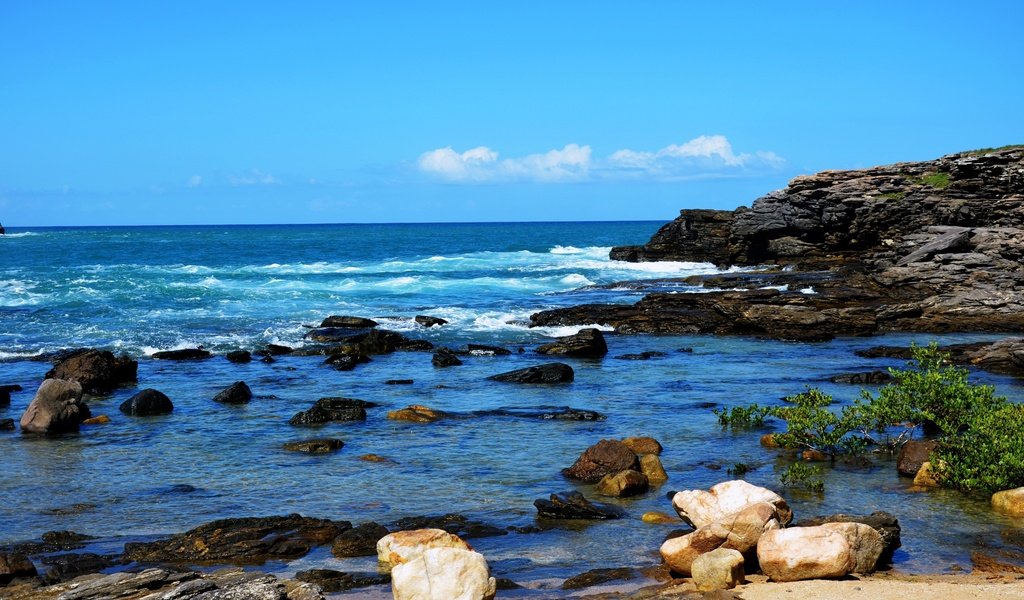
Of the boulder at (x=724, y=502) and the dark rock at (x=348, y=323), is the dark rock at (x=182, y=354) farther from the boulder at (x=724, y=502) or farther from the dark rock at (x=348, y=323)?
the boulder at (x=724, y=502)

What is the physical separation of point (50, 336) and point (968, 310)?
30.2 meters

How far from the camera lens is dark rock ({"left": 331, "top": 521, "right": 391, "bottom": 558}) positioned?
36.7 feet

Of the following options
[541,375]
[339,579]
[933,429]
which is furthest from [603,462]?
[541,375]

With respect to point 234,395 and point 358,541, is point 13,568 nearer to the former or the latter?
point 358,541

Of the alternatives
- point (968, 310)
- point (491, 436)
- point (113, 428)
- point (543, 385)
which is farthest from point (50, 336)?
point (968, 310)

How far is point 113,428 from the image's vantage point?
758 inches

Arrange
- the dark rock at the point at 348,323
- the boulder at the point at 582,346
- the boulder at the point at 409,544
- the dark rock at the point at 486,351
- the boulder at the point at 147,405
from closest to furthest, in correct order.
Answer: the boulder at the point at 409,544, the boulder at the point at 147,405, the boulder at the point at 582,346, the dark rock at the point at 486,351, the dark rock at the point at 348,323

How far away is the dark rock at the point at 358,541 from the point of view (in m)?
11.2

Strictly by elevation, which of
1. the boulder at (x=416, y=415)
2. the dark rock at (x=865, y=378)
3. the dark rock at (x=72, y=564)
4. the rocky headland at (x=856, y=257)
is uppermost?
the rocky headland at (x=856, y=257)

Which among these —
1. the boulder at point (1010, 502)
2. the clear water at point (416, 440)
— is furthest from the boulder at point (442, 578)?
the boulder at point (1010, 502)

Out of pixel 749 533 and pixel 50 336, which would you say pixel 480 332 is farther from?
pixel 749 533

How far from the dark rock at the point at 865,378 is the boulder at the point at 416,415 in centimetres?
956

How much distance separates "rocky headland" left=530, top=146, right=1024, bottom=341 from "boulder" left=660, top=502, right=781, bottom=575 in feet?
69.6

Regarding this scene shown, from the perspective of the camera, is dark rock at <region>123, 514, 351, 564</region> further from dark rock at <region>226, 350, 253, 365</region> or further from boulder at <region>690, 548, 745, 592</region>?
dark rock at <region>226, 350, 253, 365</region>
